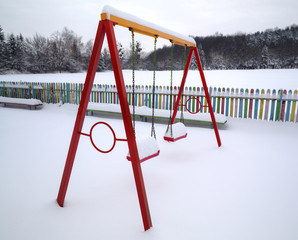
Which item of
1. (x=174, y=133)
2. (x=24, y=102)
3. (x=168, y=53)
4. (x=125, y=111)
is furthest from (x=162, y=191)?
(x=168, y=53)

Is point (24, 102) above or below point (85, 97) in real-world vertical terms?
below

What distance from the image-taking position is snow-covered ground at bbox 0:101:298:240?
220 centimetres

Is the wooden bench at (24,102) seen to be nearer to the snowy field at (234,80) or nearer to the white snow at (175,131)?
the white snow at (175,131)

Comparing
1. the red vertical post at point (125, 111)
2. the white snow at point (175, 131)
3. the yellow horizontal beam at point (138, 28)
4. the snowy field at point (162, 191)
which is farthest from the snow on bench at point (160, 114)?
the red vertical post at point (125, 111)

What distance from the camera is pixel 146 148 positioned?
285 cm

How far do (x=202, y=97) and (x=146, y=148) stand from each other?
5.15m

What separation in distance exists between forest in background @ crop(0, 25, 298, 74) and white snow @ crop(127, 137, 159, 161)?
23002 mm

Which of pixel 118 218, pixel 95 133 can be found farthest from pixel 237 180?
pixel 95 133

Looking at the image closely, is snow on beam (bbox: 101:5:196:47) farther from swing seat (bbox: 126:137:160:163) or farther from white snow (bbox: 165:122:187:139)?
white snow (bbox: 165:122:187:139)

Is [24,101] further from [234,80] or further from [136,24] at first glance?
[234,80]

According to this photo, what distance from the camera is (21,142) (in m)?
4.97

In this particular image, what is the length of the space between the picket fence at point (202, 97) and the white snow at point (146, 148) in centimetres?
426

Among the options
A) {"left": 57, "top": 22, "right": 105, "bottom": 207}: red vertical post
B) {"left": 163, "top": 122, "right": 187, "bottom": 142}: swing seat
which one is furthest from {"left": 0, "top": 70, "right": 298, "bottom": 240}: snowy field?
{"left": 163, "top": 122, "right": 187, "bottom": 142}: swing seat

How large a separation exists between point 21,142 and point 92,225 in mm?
3661
